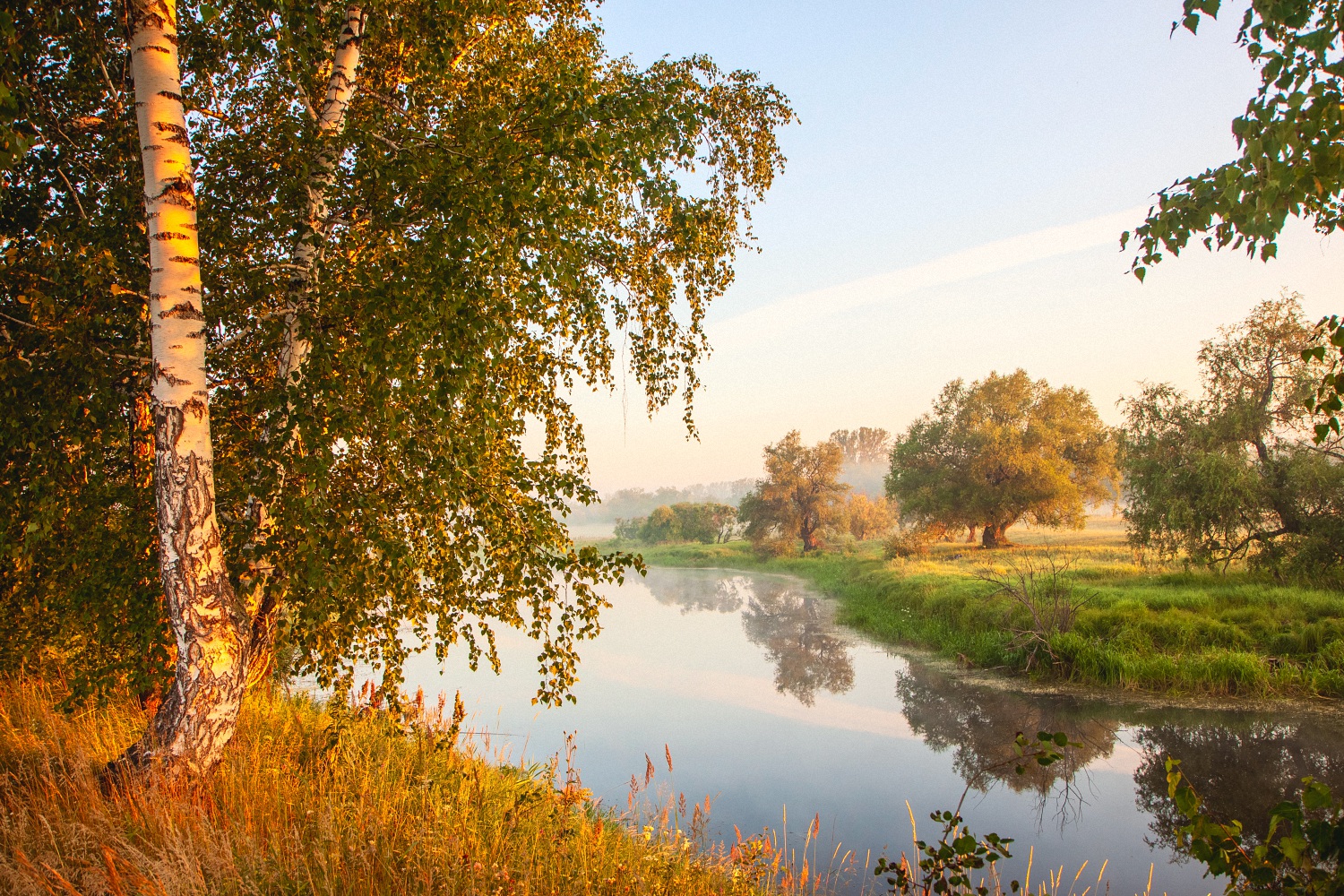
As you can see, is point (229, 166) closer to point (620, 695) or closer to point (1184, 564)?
point (620, 695)

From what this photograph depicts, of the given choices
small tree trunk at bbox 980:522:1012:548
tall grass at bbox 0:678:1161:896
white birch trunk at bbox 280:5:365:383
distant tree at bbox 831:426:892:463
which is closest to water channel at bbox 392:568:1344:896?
tall grass at bbox 0:678:1161:896

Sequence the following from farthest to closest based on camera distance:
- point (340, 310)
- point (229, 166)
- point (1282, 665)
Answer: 1. point (1282, 665)
2. point (229, 166)
3. point (340, 310)

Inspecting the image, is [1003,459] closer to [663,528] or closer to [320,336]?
[320,336]

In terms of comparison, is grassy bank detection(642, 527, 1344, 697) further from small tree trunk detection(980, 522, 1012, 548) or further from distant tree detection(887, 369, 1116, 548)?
small tree trunk detection(980, 522, 1012, 548)

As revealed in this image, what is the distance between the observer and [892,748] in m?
12.2

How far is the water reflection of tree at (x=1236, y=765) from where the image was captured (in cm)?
912

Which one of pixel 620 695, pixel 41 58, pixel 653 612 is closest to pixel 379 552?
pixel 41 58

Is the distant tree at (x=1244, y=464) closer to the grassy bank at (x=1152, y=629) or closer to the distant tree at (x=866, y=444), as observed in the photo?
the grassy bank at (x=1152, y=629)

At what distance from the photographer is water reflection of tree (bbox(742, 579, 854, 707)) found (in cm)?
1664

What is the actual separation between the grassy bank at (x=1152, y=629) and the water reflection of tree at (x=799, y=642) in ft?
5.53

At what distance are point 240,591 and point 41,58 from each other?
12.5 feet

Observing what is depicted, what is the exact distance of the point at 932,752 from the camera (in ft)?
38.7

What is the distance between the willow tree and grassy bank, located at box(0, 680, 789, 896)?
53 centimetres

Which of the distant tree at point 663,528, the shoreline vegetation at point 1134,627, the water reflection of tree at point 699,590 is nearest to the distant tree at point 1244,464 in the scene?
the shoreline vegetation at point 1134,627
